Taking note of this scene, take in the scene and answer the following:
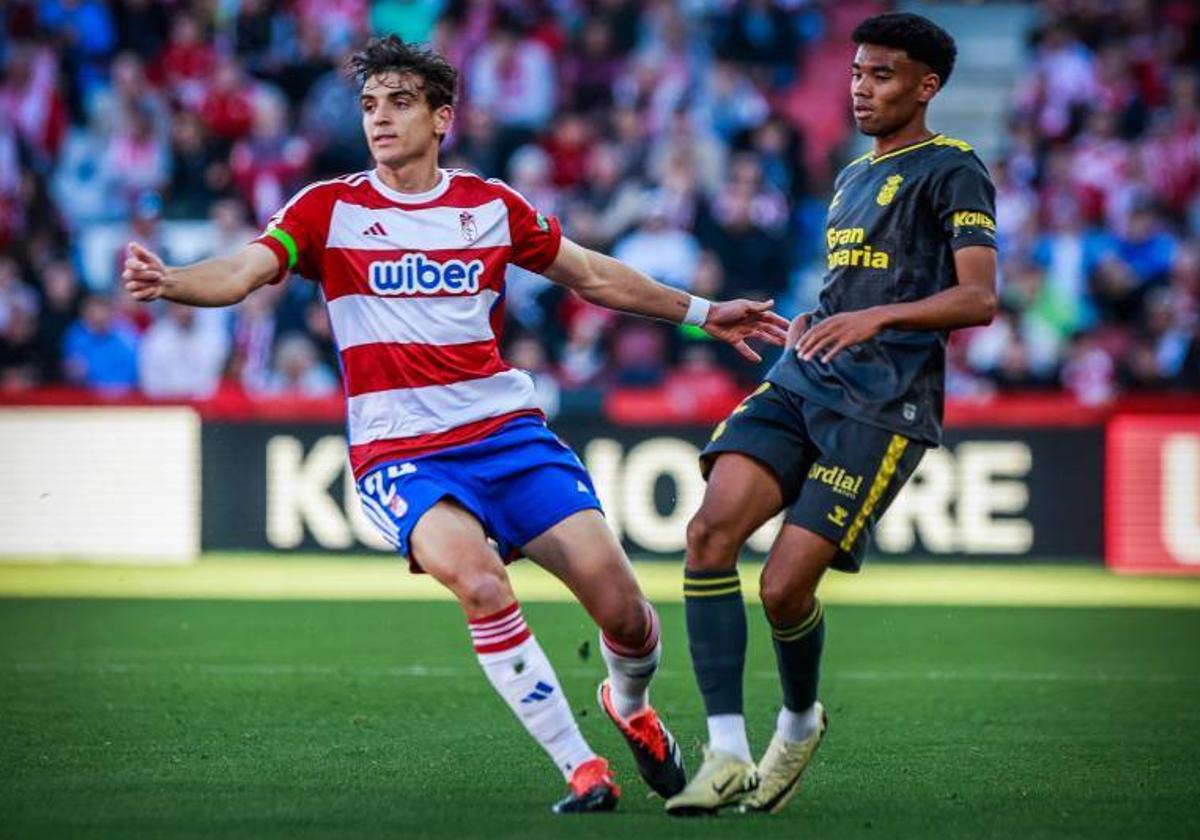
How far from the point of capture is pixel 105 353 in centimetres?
1766

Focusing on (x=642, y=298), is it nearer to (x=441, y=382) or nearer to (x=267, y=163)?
(x=441, y=382)

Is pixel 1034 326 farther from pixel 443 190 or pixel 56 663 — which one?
pixel 443 190

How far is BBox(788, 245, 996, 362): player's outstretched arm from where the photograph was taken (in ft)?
20.7

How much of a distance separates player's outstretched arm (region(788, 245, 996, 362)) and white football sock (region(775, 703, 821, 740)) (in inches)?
46.1

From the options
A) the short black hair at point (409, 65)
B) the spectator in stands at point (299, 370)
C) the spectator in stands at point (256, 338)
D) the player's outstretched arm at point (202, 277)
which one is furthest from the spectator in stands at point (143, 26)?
the player's outstretched arm at point (202, 277)

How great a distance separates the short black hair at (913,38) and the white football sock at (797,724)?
2118mm

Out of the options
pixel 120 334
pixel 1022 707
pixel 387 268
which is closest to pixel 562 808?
pixel 387 268

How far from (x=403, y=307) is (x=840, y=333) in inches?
55.6

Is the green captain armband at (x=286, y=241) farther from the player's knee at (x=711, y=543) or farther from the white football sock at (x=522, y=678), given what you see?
the player's knee at (x=711, y=543)

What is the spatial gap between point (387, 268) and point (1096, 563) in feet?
33.3

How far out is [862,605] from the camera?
13164mm

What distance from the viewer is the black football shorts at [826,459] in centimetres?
650

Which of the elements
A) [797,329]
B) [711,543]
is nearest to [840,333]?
[797,329]

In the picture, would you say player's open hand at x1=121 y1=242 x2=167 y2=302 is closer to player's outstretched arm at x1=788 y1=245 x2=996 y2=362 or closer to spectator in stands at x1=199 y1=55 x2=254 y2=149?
player's outstretched arm at x1=788 y1=245 x2=996 y2=362
